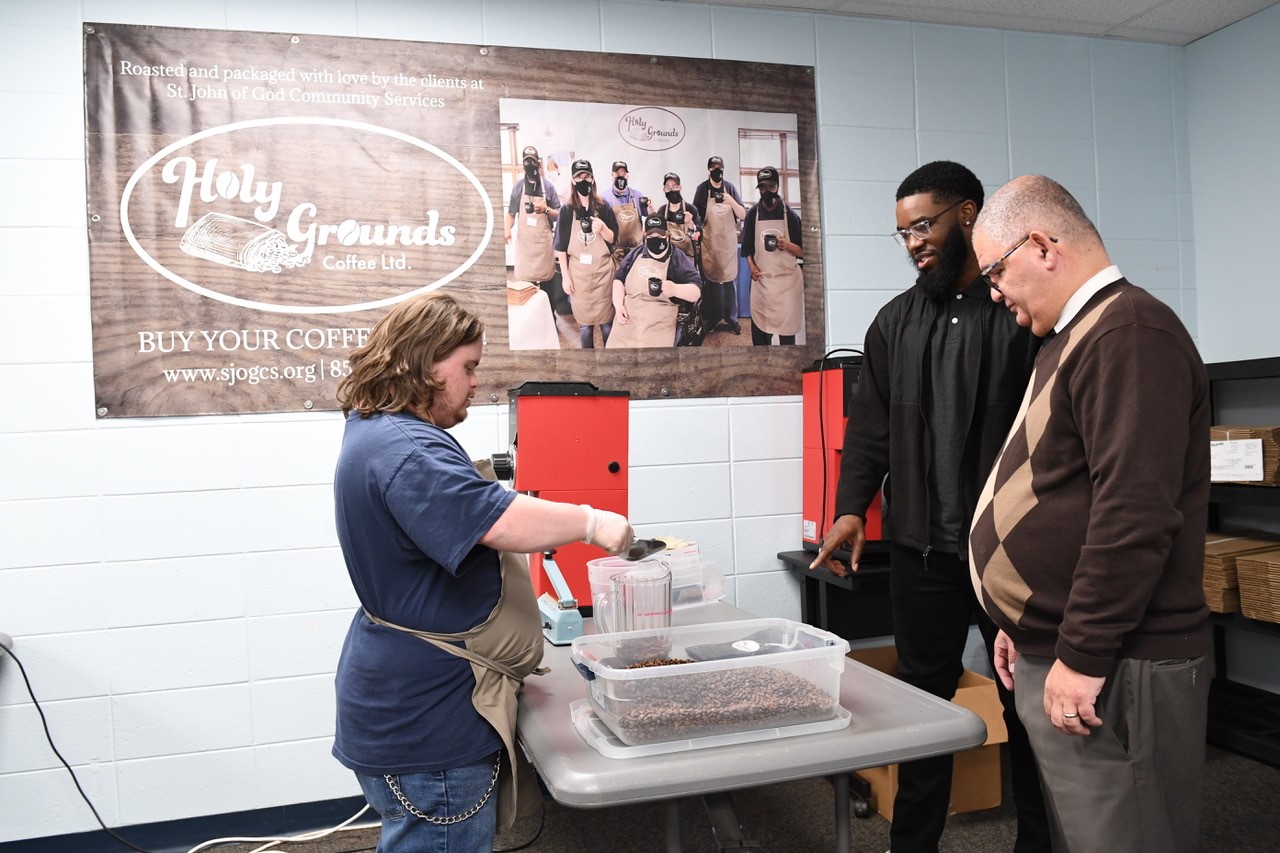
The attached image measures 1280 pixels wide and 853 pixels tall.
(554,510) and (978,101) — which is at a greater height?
(978,101)

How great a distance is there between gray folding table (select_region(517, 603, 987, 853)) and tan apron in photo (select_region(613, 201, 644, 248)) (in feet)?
6.22

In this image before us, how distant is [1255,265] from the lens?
350cm

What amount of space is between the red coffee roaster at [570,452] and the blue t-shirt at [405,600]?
74cm

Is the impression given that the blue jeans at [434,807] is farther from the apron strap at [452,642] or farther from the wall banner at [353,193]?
the wall banner at [353,193]

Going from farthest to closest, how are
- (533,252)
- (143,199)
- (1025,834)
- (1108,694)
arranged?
(533,252)
(143,199)
(1025,834)
(1108,694)

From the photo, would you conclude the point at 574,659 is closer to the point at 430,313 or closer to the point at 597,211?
the point at 430,313

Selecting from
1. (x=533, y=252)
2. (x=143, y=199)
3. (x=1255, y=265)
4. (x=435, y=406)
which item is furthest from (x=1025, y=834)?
(x=143, y=199)

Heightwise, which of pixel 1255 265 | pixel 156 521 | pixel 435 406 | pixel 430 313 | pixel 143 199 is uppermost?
pixel 143 199

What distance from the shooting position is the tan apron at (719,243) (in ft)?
10.6

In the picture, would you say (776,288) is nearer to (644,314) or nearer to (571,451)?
(644,314)

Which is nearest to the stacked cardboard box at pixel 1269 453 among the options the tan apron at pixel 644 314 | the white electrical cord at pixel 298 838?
the tan apron at pixel 644 314

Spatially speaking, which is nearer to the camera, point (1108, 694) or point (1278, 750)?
point (1108, 694)

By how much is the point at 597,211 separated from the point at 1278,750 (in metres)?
2.80

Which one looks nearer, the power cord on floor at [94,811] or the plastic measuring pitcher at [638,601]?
the plastic measuring pitcher at [638,601]
